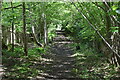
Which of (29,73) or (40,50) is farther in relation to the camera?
(40,50)

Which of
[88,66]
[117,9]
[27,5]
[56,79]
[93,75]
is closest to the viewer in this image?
[117,9]

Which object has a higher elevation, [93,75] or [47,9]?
[47,9]

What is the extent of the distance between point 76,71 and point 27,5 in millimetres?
6308

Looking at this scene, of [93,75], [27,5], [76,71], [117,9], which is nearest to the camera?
[117,9]

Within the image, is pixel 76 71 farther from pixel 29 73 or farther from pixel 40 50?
pixel 40 50

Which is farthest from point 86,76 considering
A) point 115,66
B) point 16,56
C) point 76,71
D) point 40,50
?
point 40,50

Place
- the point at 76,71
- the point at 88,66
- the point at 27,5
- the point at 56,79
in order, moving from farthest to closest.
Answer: the point at 27,5, the point at 88,66, the point at 76,71, the point at 56,79

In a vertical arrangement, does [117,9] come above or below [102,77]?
above

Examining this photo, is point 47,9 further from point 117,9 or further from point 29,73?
point 117,9

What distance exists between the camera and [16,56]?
33.8ft

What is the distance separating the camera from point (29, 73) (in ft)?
25.0

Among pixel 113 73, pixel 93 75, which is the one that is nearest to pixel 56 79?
pixel 93 75

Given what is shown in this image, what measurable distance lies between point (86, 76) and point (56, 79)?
132 centimetres

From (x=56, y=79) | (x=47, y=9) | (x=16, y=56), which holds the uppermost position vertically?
(x=47, y=9)
